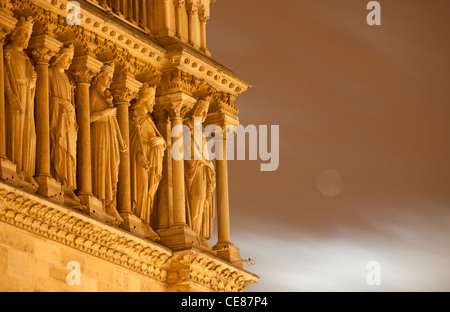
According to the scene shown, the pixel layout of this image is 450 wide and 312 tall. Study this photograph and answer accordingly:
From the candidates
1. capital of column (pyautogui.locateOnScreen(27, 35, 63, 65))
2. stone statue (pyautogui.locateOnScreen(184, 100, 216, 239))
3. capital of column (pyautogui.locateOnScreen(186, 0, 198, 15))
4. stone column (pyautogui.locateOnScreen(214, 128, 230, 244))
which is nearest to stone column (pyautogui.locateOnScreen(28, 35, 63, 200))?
capital of column (pyautogui.locateOnScreen(27, 35, 63, 65))

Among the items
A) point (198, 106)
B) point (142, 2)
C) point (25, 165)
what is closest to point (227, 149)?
point (198, 106)

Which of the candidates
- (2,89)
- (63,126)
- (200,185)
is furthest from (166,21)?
(2,89)

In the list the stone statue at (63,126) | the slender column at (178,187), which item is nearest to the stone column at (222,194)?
the slender column at (178,187)

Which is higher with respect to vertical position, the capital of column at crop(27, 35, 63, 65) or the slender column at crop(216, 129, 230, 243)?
the capital of column at crop(27, 35, 63, 65)

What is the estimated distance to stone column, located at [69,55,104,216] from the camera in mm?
24562

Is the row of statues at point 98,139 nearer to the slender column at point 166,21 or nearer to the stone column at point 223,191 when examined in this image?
the stone column at point 223,191

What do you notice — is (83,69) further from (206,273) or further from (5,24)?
(206,273)

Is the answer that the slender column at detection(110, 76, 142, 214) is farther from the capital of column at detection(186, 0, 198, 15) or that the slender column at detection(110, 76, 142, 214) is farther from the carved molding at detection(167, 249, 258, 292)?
the capital of column at detection(186, 0, 198, 15)

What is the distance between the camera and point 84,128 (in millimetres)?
25062

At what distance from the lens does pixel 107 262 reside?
80.9 feet

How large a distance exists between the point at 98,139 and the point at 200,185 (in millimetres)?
2537

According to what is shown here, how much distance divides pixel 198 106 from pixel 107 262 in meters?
3.95

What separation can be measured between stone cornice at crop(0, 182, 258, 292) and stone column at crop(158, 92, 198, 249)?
1.03ft
